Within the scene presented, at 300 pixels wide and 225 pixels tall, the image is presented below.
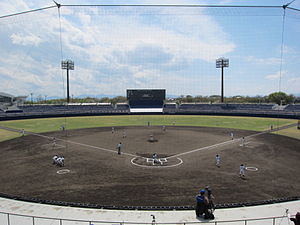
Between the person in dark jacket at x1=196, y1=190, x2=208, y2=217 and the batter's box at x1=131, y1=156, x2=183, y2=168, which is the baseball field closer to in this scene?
the batter's box at x1=131, y1=156, x2=183, y2=168

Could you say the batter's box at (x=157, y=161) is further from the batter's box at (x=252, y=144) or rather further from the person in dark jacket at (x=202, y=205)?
the batter's box at (x=252, y=144)

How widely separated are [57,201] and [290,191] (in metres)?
14.9

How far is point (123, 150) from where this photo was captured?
2692 cm

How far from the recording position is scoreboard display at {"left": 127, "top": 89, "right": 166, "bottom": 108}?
8756 cm

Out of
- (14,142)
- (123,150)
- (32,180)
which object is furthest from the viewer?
(14,142)

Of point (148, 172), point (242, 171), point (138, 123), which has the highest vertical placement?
point (242, 171)

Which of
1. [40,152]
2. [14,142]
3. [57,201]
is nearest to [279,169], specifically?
[57,201]

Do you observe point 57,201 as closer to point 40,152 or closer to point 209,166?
point 209,166

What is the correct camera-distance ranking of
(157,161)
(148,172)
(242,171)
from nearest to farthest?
1. (242,171)
2. (148,172)
3. (157,161)

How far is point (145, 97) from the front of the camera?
88188 mm

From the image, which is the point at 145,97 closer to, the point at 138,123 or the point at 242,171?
the point at 138,123

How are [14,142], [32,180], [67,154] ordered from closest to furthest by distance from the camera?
[32,180] < [67,154] < [14,142]

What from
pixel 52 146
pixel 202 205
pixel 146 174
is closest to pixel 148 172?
pixel 146 174

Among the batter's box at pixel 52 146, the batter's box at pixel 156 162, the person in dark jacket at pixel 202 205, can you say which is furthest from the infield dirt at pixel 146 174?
the person in dark jacket at pixel 202 205
